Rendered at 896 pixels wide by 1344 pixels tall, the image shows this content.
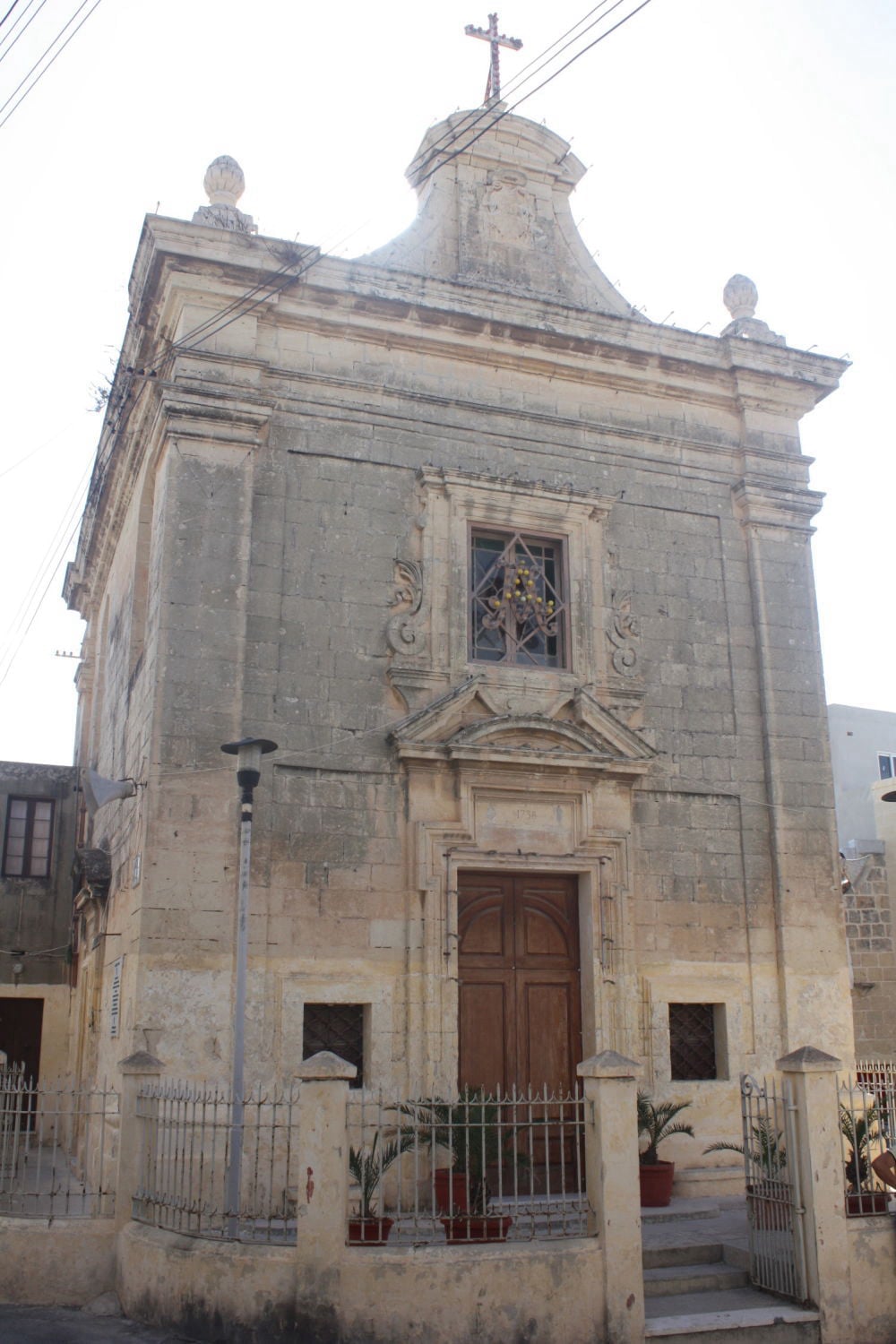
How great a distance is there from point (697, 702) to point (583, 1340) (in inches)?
257

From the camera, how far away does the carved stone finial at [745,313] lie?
46.6 feet

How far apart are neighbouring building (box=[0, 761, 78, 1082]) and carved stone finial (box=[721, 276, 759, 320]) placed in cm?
1238

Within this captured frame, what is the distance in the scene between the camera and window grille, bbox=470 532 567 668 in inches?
484

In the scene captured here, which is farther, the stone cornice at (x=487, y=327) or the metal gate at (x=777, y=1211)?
the stone cornice at (x=487, y=327)

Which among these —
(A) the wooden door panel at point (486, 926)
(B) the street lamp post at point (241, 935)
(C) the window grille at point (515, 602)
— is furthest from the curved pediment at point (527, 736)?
(B) the street lamp post at point (241, 935)

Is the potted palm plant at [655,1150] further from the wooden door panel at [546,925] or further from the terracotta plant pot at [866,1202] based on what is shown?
the terracotta plant pot at [866,1202]

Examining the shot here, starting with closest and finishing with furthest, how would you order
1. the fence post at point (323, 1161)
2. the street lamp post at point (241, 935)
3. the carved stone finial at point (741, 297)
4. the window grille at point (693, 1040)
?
the fence post at point (323, 1161), the street lamp post at point (241, 935), the window grille at point (693, 1040), the carved stone finial at point (741, 297)

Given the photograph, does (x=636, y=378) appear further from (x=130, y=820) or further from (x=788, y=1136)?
(x=788, y=1136)

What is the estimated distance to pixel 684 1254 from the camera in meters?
9.29

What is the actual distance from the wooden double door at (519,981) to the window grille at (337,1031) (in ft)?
3.13

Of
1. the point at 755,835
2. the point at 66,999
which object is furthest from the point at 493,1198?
the point at 66,999

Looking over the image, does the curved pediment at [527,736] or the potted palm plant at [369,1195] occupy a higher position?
the curved pediment at [527,736]

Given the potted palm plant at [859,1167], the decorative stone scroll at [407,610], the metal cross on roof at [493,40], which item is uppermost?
the metal cross on roof at [493,40]

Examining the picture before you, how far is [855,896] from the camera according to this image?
19.6m
